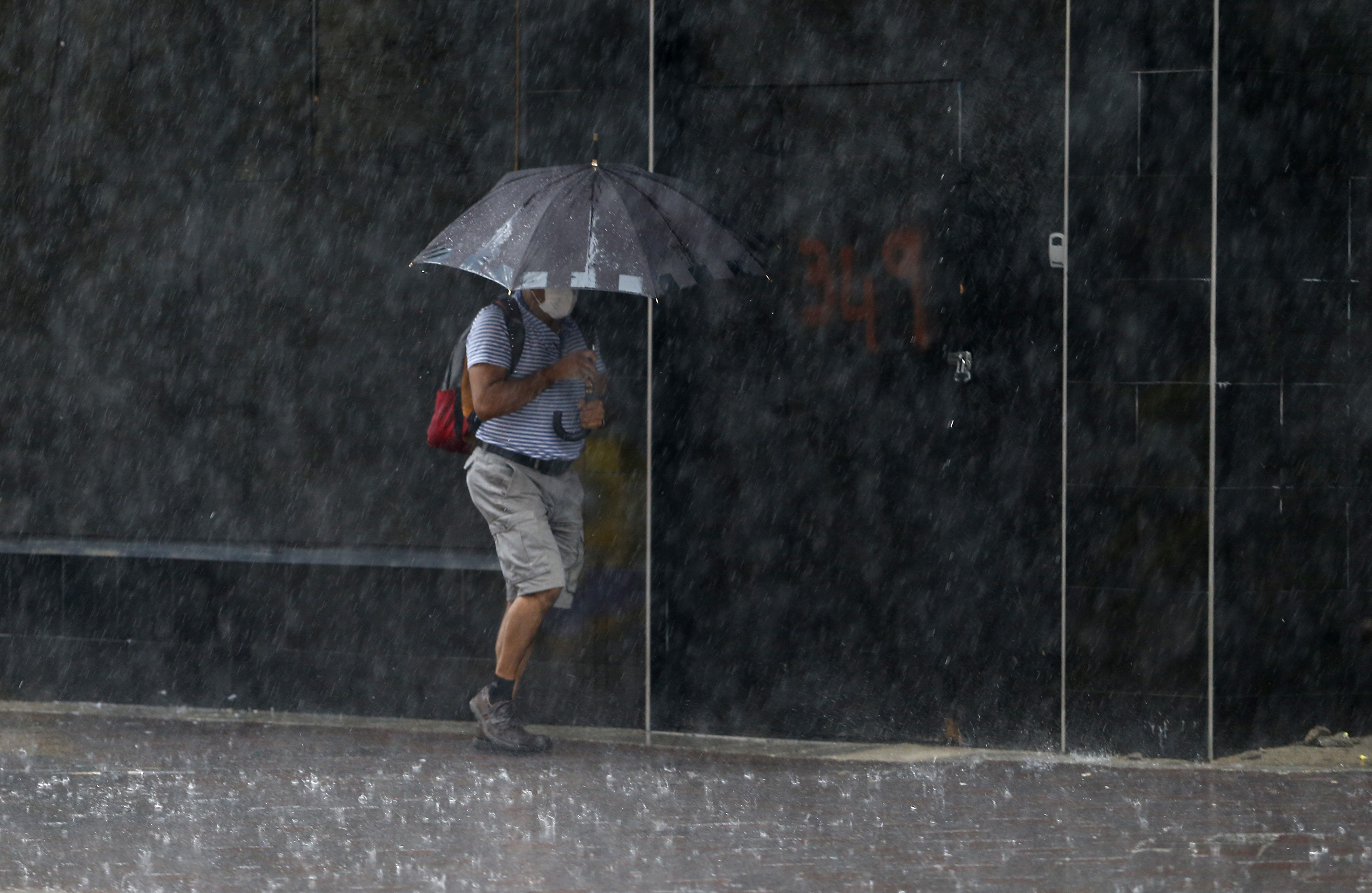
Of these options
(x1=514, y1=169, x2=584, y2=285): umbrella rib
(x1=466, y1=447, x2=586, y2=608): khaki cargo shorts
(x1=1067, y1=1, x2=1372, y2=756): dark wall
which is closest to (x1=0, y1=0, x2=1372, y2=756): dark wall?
(x1=1067, y1=1, x2=1372, y2=756): dark wall

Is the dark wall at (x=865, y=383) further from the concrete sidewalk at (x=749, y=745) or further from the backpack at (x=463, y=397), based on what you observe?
the backpack at (x=463, y=397)

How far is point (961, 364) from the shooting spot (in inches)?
269

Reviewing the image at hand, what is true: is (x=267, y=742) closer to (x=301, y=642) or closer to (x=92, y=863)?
(x=301, y=642)

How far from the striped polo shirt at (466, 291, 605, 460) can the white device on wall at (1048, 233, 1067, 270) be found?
184 centimetres

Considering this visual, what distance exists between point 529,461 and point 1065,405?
2.12 m

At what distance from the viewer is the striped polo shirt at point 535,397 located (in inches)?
259

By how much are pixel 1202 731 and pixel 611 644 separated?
96.0 inches

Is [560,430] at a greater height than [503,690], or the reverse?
[560,430]

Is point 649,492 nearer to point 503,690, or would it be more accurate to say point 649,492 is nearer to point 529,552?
point 529,552

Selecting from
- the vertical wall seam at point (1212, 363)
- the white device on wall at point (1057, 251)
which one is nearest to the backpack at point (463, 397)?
the white device on wall at point (1057, 251)

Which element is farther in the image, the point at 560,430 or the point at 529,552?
the point at 560,430

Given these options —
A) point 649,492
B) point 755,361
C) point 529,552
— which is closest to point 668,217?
point 755,361

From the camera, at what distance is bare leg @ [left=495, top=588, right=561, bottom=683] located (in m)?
6.70

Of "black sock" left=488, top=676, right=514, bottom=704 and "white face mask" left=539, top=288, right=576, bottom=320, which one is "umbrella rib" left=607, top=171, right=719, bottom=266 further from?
"black sock" left=488, top=676, right=514, bottom=704
